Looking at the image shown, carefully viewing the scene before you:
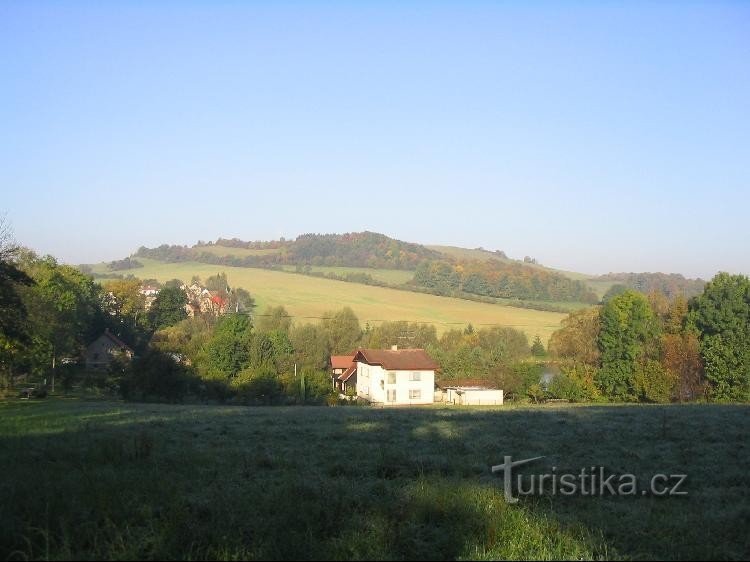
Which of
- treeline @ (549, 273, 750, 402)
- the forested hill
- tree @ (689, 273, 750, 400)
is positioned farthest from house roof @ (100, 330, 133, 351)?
tree @ (689, 273, 750, 400)

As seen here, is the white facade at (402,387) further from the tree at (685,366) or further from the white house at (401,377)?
the tree at (685,366)

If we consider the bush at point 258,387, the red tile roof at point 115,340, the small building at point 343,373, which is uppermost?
the red tile roof at point 115,340

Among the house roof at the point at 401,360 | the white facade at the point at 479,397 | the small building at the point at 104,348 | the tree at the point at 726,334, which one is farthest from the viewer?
the small building at the point at 104,348

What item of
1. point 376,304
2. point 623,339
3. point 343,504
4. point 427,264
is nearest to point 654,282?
point 427,264

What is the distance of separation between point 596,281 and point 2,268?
114517mm

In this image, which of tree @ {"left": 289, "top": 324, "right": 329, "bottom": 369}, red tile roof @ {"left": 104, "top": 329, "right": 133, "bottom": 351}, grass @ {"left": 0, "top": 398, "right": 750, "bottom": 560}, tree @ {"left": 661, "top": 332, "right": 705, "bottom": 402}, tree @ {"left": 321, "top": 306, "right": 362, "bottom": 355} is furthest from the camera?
tree @ {"left": 321, "top": 306, "right": 362, "bottom": 355}

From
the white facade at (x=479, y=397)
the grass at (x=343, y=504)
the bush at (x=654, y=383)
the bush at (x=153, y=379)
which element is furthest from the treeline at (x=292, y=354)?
the grass at (x=343, y=504)

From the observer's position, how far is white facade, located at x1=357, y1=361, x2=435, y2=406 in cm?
6681

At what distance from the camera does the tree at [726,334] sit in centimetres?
5306

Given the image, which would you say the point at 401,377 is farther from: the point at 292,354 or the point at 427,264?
the point at 427,264

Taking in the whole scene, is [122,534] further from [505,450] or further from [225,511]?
[505,450]

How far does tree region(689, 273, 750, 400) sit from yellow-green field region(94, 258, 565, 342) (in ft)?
98.7

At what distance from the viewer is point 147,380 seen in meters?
46.7

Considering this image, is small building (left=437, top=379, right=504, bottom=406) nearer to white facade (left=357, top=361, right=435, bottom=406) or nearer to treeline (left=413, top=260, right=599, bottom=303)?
white facade (left=357, top=361, right=435, bottom=406)
